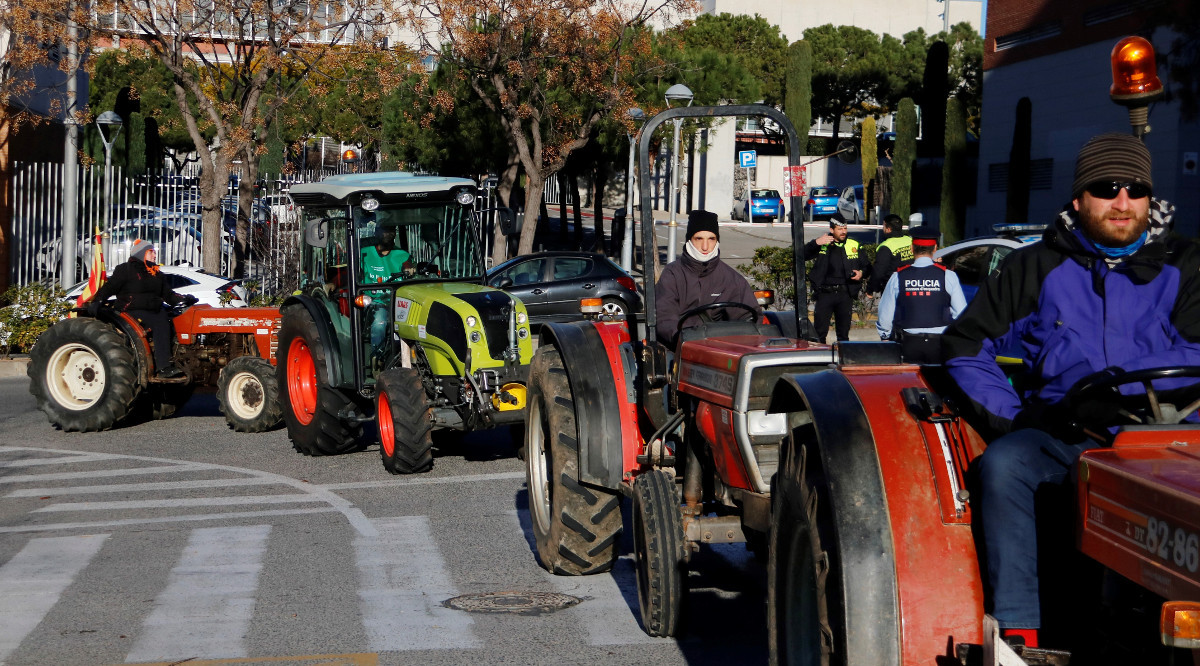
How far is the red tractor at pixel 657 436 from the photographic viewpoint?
554 cm

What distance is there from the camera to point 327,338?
11797 mm

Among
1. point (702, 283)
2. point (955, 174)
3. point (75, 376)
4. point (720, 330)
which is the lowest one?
point (75, 376)

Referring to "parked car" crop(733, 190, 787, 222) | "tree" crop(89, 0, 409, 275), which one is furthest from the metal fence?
"parked car" crop(733, 190, 787, 222)

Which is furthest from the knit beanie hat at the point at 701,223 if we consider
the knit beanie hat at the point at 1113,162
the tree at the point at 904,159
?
the tree at the point at 904,159

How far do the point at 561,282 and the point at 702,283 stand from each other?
51.4 ft

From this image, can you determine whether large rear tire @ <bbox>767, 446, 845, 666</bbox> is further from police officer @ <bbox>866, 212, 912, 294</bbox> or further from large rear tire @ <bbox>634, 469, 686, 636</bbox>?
police officer @ <bbox>866, 212, 912, 294</bbox>

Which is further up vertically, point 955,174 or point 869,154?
point 869,154

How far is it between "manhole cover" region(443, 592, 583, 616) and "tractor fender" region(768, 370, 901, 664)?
3.02 meters

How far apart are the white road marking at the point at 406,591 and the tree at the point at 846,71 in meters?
62.9

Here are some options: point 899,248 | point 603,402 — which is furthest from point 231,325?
point 603,402

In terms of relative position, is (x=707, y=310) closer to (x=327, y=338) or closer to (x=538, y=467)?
(x=538, y=467)

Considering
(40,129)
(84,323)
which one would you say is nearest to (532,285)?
(84,323)

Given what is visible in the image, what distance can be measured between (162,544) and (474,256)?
4.52 m

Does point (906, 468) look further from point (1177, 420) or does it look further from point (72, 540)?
point (72, 540)
